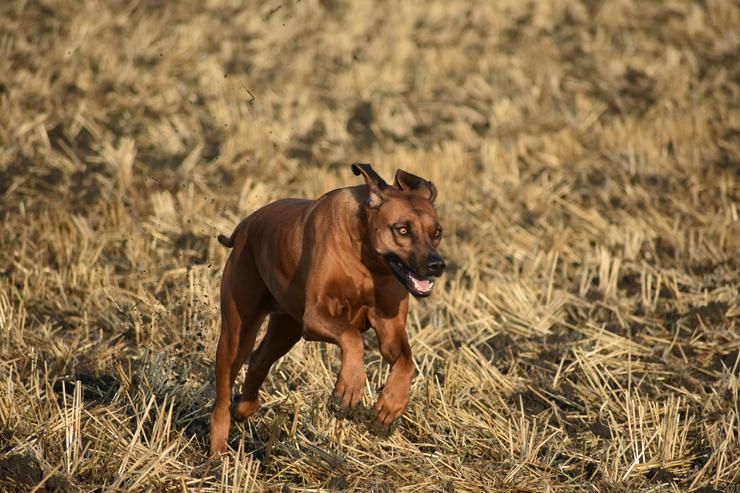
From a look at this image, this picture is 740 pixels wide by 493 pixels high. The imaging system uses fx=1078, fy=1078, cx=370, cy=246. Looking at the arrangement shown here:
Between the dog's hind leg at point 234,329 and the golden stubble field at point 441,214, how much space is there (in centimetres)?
23

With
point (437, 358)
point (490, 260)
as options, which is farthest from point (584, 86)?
point (437, 358)

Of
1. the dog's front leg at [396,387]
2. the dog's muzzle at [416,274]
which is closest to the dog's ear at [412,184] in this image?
the dog's muzzle at [416,274]

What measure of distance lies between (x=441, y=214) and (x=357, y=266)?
224 inches

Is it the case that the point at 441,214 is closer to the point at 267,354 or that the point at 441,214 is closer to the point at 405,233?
the point at 267,354

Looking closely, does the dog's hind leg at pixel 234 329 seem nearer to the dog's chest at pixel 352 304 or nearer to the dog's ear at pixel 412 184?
the dog's chest at pixel 352 304

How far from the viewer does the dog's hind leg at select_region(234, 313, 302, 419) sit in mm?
6625

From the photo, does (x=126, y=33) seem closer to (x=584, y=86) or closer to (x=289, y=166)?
(x=289, y=166)

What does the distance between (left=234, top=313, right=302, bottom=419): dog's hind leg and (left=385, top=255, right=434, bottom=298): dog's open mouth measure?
1.30 metres

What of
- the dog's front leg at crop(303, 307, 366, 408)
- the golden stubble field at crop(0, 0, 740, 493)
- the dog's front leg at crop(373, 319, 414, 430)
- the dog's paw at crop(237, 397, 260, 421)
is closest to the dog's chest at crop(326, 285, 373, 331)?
the dog's front leg at crop(303, 307, 366, 408)

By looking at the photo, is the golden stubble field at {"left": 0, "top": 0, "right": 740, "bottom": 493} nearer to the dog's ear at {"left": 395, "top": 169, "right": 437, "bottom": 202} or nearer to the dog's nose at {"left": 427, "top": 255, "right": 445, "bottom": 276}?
the dog's nose at {"left": 427, "top": 255, "right": 445, "bottom": 276}

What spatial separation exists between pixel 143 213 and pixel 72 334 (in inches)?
109

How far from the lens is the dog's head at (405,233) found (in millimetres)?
5383

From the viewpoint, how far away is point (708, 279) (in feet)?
31.5

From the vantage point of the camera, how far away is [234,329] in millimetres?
6512
